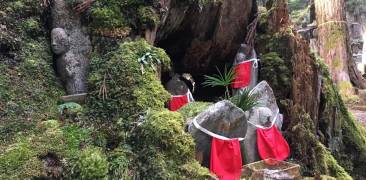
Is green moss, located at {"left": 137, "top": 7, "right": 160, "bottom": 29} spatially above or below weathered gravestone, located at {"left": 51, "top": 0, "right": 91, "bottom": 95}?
above

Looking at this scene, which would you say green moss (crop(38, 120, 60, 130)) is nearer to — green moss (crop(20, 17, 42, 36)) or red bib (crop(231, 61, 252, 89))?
green moss (crop(20, 17, 42, 36))

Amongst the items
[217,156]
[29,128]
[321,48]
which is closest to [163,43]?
[217,156]

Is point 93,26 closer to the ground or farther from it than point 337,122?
farther from it

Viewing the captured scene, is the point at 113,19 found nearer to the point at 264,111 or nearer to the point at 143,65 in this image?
the point at 143,65

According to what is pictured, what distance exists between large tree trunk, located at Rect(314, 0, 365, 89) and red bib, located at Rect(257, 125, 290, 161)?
25.2 feet

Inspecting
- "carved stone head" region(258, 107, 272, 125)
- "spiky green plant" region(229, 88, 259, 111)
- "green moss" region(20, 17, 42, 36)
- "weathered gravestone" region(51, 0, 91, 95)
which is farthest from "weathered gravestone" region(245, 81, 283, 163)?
"green moss" region(20, 17, 42, 36)

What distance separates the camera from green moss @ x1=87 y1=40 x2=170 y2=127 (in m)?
4.64

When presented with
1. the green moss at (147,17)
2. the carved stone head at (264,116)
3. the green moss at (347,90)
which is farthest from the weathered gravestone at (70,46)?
the green moss at (347,90)

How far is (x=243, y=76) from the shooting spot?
7.75 meters

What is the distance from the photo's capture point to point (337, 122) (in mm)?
8289

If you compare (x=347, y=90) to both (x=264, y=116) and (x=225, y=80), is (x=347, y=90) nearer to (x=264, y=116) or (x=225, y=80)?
(x=264, y=116)

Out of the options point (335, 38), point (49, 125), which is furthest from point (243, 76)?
point (335, 38)

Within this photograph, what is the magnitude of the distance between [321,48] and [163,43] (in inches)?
279

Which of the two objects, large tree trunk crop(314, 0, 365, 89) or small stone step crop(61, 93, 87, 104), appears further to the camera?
large tree trunk crop(314, 0, 365, 89)
